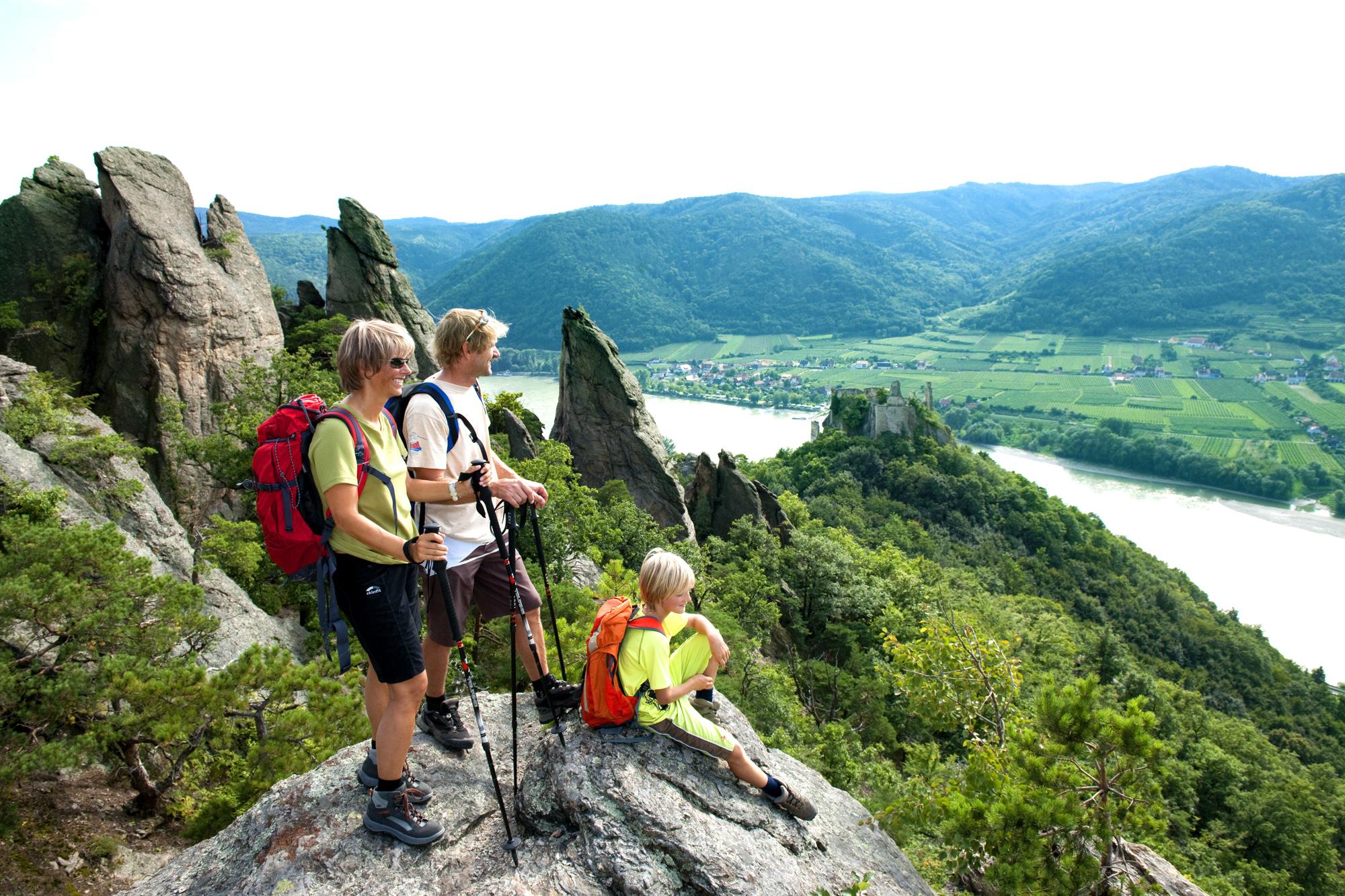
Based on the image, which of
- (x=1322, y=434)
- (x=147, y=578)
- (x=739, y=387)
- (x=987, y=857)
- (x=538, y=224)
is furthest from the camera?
(x=538, y=224)

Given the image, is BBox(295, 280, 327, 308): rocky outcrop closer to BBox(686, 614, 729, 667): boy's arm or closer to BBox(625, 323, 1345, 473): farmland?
BBox(686, 614, 729, 667): boy's arm

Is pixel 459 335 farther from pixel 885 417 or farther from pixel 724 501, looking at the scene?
pixel 885 417

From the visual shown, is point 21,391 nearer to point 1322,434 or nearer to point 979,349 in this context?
point 1322,434

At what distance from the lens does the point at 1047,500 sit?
52250 millimetres

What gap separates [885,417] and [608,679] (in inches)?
2173

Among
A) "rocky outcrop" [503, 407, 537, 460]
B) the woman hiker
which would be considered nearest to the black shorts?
the woman hiker

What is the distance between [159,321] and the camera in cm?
1988

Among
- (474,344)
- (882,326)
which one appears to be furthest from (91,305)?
(882,326)

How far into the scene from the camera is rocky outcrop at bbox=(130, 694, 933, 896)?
366cm

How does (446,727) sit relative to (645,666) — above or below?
below

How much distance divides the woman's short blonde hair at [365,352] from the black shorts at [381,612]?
945 mm

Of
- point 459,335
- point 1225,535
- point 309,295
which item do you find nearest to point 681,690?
point 459,335

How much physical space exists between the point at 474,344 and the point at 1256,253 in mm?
202318

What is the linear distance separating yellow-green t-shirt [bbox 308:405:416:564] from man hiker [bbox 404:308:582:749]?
0.87ft
